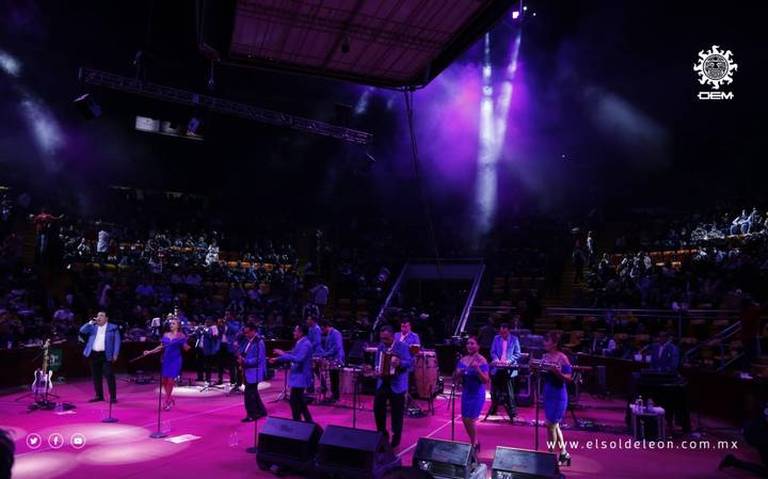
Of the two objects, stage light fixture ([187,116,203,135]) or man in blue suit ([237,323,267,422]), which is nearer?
man in blue suit ([237,323,267,422])

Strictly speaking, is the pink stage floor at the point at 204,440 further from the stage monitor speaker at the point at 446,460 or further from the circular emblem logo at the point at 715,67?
the circular emblem logo at the point at 715,67

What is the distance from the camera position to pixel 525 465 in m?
5.71

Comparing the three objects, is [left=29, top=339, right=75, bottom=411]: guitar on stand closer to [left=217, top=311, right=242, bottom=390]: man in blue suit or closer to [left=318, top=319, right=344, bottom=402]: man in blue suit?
[left=217, top=311, right=242, bottom=390]: man in blue suit

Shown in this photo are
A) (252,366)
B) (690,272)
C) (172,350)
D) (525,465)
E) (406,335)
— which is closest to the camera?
(525,465)

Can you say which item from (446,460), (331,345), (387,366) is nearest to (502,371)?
(331,345)

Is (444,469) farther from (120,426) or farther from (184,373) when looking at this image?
(184,373)

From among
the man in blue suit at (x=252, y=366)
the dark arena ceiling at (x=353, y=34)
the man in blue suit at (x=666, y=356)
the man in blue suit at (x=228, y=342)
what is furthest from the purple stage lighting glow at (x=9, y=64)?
the man in blue suit at (x=666, y=356)

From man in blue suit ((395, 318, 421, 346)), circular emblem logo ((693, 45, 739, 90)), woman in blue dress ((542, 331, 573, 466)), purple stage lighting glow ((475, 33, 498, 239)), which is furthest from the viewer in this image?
purple stage lighting glow ((475, 33, 498, 239))

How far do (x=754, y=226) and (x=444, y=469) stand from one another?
18131 millimetres

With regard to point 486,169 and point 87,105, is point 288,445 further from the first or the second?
point 486,169

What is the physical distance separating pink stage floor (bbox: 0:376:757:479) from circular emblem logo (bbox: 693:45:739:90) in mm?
18374

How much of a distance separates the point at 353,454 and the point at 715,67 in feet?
82.8

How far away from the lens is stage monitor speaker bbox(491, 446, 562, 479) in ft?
18.3

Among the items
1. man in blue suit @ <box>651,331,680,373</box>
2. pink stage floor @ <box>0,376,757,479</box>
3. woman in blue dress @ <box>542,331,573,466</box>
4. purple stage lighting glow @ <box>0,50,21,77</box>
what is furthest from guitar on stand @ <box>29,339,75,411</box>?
purple stage lighting glow @ <box>0,50,21,77</box>
